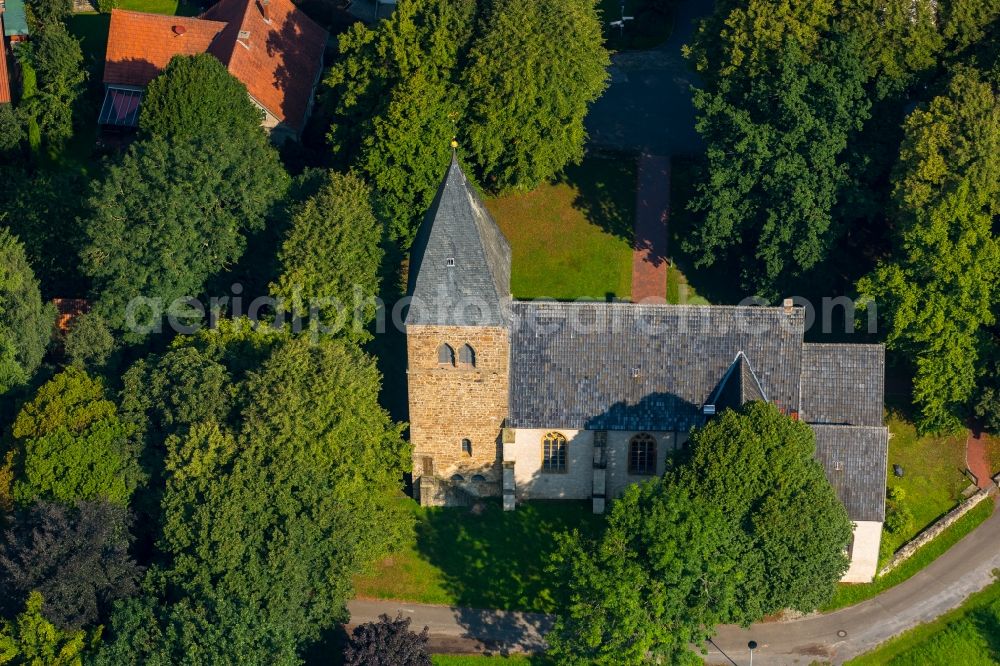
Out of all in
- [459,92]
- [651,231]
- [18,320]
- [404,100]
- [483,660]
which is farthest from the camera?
[651,231]

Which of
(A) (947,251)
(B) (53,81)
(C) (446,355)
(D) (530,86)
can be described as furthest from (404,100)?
(A) (947,251)

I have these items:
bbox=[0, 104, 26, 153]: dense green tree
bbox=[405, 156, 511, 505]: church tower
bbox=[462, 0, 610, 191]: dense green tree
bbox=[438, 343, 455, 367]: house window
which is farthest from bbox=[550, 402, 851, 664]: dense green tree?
bbox=[0, 104, 26, 153]: dense green tree

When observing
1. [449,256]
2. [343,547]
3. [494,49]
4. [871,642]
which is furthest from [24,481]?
[871,642]

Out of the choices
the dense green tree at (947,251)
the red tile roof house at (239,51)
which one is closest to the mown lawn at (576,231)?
the red tile roof house at (239,51)

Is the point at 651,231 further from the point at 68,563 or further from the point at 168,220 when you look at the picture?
the point at 68,563

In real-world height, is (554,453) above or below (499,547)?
above

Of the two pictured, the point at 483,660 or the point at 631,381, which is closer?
the point at 483,660

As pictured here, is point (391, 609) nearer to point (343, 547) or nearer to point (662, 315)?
point (343, 547)

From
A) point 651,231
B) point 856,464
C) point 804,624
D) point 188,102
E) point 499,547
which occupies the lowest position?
point 804,624
